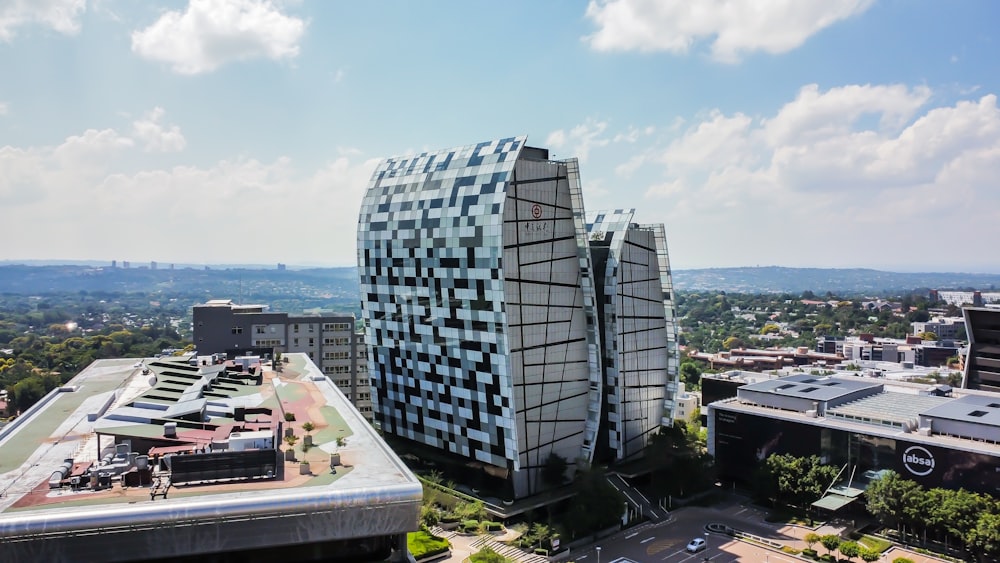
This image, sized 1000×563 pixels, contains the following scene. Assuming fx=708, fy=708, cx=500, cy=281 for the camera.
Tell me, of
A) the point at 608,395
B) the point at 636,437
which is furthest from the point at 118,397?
the point at 636,437

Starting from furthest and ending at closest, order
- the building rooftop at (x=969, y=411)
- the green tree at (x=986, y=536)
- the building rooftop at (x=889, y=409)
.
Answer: the building rooftop at (x=889, y=409), the building rooftop at (x=969, y=411), the green tree at (x=986, y=536)

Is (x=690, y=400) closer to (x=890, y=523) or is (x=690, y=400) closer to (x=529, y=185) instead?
(x=890, y=523)

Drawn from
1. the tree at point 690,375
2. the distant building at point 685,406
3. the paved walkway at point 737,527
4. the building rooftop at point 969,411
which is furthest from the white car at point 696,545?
the tree at point 690,375

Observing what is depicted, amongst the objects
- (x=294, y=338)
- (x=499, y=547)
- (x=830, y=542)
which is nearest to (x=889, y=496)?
(x=830, y=542)

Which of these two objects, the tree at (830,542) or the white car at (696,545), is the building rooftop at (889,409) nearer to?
the tree at (830,542)

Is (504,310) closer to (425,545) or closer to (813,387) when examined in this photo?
(425,545)

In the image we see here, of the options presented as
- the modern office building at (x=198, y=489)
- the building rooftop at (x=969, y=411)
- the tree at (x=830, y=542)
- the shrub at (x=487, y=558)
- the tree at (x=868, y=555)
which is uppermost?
the modern office building at (x=198, y=489)

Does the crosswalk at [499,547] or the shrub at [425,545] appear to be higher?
the shrub at [425,545]

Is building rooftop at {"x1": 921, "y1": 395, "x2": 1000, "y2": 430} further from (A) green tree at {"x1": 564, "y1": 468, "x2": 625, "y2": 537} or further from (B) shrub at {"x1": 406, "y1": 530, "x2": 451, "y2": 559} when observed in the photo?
(B) shrub at {"x1": 406, "y1": 530, "x2": 451, "y2": 559}

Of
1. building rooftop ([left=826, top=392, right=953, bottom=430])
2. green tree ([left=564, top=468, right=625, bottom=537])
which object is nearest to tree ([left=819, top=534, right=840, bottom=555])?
building rooftop ([left=826, top=392, right=953, bottom=430])
